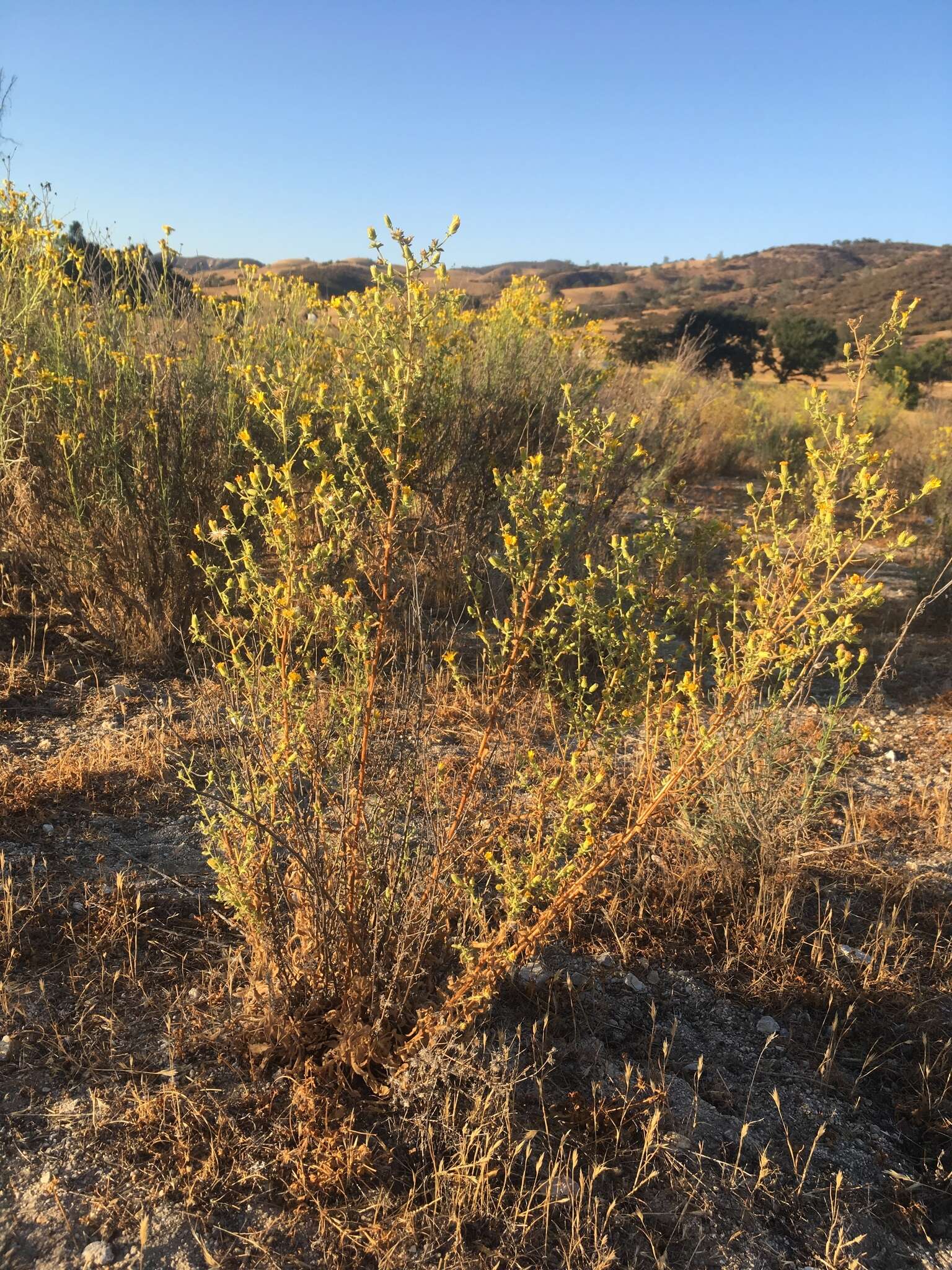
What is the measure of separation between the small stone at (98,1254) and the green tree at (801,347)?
1051 inches

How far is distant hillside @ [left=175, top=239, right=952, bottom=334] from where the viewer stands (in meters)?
35.1

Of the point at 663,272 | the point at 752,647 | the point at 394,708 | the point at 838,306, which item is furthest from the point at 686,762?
the point at 663,272

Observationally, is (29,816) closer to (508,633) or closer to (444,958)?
(444,958)

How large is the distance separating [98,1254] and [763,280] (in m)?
60.0

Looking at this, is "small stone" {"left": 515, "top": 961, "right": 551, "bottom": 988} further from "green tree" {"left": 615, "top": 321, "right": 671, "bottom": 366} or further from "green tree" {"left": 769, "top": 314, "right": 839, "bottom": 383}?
"green tree" {"left": 769, "top": 314, "right": 839, "bottom": 383}

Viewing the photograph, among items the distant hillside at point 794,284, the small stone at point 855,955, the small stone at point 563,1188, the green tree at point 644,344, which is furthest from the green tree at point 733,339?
the small stone at point 563,1188

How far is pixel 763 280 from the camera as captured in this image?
5222 centimetres

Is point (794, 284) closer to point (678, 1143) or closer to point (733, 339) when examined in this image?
point (733, 339)

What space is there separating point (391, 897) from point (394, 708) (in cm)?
45

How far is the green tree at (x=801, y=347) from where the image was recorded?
24.8m

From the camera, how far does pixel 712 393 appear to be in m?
9.01

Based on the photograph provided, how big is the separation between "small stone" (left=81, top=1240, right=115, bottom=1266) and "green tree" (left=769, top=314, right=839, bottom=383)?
2668cm

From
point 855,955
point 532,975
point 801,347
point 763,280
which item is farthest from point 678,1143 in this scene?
point 763,280

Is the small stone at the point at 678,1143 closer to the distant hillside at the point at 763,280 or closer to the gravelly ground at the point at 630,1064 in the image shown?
the gravelly ground at the point at 630,1064
